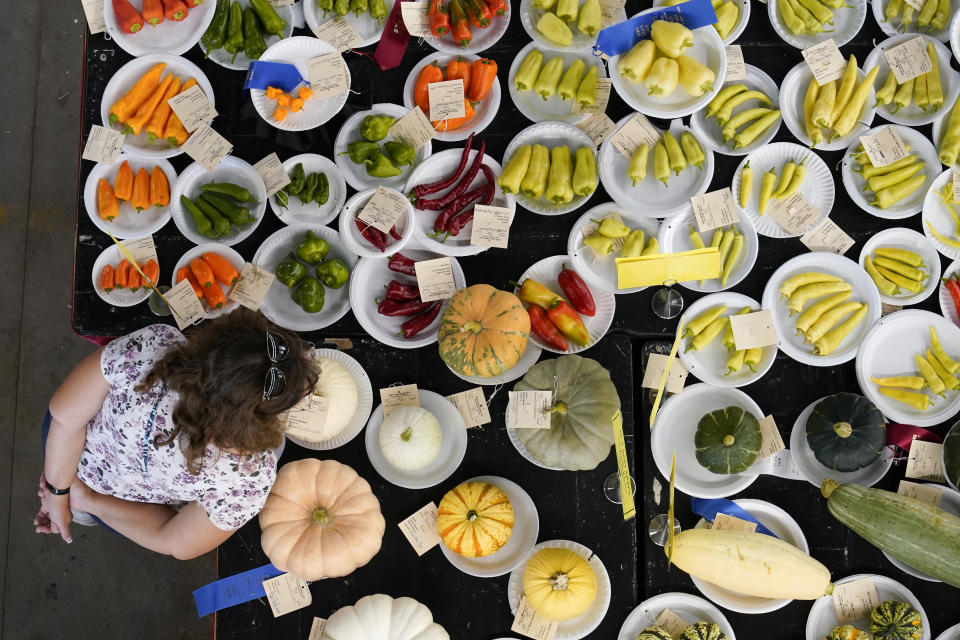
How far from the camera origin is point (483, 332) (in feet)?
8.59

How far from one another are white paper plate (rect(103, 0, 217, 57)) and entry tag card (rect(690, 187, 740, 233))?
2.19 metres

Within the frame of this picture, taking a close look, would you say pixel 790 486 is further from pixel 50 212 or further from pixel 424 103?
pixel 50 212

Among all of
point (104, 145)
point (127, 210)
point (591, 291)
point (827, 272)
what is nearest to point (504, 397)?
point (591, 291)

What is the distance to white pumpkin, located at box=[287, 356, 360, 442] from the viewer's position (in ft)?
8.56

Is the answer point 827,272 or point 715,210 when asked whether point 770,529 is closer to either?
point 827,272

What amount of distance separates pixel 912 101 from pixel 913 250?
26.2 inches

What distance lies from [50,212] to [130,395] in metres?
2.73

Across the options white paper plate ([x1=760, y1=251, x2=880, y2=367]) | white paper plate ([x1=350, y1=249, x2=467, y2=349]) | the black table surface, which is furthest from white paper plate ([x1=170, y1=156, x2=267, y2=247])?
white paper plate ([x1=760, y1=251, x2=880, y2=367])

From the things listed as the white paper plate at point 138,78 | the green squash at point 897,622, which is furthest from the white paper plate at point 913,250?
the white paper plate at point 138,78

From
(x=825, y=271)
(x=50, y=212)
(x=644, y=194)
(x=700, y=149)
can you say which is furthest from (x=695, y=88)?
(x=50, y=212)

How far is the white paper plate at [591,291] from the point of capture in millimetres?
2832

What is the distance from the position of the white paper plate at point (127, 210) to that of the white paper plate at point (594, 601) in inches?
79.5

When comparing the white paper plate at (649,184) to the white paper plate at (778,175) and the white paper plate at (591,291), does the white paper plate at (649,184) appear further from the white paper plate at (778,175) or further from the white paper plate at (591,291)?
the white paper plate at (591,291)

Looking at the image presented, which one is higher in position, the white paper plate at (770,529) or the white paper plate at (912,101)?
the white paper plate at (912,101)
